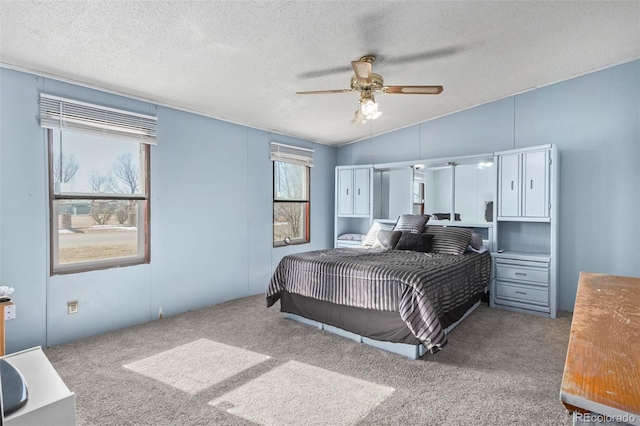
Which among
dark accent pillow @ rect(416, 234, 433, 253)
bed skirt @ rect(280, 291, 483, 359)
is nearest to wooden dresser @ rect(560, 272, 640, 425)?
bed skirt @ rect(280, 291, 483, 359)

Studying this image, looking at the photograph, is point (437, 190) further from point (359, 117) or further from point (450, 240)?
point (359, 117)

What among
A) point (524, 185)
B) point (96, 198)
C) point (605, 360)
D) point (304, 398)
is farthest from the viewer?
point (524, 185)

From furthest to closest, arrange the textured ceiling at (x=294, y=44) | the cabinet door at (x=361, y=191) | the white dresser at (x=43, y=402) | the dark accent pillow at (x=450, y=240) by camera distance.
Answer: the cabinet door at (x=361, y=191), the dark accent pillow at (x=450, y=240), the textured ceiling at (x=294, y=44), the white dresser at (x=43, y=402)

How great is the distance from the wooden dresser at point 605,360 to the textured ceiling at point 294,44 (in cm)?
→ 214

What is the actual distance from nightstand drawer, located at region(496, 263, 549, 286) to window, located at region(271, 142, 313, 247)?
9.95ft

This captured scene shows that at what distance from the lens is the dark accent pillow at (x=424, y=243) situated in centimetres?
423

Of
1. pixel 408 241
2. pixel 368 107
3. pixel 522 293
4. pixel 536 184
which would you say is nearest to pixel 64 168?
pixel 368 107

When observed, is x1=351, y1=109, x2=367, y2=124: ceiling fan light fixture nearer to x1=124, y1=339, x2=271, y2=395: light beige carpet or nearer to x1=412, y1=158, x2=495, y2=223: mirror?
x1=124, y1=339, x2=271, y2=395: light beige carpet

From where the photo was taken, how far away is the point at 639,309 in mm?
1340

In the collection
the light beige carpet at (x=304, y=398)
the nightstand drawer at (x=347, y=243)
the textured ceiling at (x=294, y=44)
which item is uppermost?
the textured ceiling at (x=294, y=44)

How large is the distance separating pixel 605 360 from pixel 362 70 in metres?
2.29

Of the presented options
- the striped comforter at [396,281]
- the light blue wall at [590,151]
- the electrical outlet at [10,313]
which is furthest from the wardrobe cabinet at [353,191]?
the electrical outlet at [10,313]

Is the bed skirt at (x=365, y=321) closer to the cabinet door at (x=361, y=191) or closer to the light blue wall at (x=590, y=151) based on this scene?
the light blue wall at (x=590, y=151)

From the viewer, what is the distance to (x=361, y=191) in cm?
579
